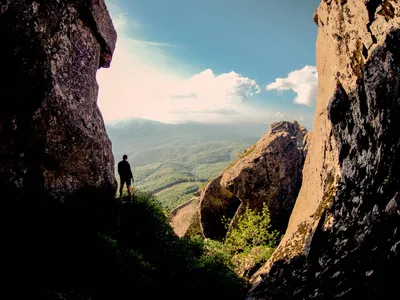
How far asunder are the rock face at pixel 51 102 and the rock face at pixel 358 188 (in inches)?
594

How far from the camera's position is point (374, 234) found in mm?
14031

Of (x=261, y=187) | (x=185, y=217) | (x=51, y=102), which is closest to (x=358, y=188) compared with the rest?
(x=51, y=102)

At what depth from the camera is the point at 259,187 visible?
35.6 m

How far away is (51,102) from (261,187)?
29.6 metres

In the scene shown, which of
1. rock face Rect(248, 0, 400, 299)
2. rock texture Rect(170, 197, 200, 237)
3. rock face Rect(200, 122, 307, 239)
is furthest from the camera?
rock texture Rect(170, 197, 200, 237)

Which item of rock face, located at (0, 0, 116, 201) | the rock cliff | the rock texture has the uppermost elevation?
rock face, located at (0, 0, 116, 201)

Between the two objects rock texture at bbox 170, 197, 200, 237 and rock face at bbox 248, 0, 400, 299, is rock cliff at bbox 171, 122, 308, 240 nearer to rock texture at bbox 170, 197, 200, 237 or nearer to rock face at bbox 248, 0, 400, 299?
rock texture at bbox 170, 197, 200, 237

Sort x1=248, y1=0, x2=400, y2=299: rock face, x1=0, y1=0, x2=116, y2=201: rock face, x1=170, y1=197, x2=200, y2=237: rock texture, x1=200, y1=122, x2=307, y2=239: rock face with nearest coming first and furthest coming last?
x1=0, y1=0, x2=116, y2=201: rock face, x1=248, y1=0, x2=400, y2=299: rock face, x1=200, y1=122, x2=307, y2=239: rock face, x1=170, y1=197, x2=200, y2=237: rock texture

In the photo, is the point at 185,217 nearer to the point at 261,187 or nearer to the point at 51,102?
the point at 261,187

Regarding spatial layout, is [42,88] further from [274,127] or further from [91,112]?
[274,127]

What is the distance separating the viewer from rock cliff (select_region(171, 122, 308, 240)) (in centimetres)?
3553

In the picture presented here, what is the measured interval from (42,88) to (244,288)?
19.9 meters

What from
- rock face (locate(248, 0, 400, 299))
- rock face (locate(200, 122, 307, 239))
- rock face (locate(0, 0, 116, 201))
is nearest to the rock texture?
rock face (locate(200, 122, 307, 239))

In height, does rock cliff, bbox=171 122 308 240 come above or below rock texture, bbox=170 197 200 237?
above
